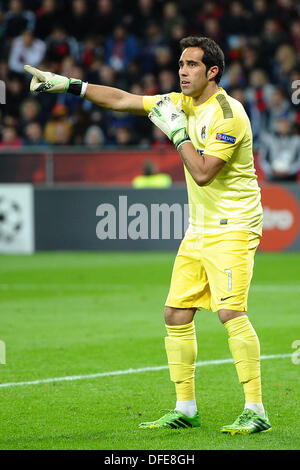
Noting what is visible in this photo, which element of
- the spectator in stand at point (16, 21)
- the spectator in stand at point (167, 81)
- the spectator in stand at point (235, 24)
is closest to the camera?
the spectator in stand at point (167, 81)

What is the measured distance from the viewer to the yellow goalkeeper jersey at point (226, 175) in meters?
5.36

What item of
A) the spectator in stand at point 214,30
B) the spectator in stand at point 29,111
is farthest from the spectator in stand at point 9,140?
the spectator in stand at point 214,30

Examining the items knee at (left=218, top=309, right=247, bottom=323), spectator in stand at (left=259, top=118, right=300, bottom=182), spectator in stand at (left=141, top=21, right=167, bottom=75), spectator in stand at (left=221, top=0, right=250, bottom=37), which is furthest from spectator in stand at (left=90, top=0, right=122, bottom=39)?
knee at (left=218, top=309, right=247, bottom=323)

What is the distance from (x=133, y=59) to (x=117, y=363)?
13855mm

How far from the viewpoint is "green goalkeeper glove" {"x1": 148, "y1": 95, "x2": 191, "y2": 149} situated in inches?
212

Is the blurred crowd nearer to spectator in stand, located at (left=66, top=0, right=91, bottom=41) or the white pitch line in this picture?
spectator in stand, located at (left=66, top=0, right=91, bottom=41)

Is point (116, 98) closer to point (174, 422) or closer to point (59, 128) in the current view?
point (174, 422)

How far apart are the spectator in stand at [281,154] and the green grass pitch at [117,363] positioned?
119 inches

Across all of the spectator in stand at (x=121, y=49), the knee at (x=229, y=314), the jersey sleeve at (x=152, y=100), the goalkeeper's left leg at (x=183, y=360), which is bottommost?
the goalkeeper's left leg at (x=183, y=360)

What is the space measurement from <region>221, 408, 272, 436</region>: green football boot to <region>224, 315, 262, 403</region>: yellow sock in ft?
0.31

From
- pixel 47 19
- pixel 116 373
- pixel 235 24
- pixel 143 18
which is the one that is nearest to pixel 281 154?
pixel 235 24

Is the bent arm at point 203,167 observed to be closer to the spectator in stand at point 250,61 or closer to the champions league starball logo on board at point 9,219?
the champions league starball logo on board at point 9,219
